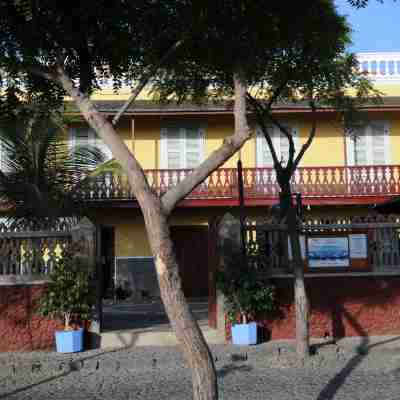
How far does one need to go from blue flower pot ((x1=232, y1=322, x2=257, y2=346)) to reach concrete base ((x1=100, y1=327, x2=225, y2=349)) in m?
0.39

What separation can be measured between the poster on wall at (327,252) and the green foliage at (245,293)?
1084 mm

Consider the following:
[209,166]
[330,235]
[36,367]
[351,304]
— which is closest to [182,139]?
[330,235]

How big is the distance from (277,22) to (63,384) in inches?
215

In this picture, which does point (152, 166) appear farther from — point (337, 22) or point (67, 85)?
point (67, 85)

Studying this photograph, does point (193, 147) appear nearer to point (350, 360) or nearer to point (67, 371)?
point (350, 360)

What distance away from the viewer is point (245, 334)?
9945 millimetres

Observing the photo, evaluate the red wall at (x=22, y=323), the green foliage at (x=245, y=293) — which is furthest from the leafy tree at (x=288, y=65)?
the red wall at (x=22, y=323)

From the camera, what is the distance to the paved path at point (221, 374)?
713cm

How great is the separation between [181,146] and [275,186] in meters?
3.39

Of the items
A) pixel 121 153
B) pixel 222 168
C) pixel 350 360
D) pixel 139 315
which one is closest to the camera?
pixel 121 153

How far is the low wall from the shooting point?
10.5 m

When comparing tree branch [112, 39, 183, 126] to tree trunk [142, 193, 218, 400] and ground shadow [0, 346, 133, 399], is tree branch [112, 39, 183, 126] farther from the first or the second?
ground shadow [0, 346, 133, 399]

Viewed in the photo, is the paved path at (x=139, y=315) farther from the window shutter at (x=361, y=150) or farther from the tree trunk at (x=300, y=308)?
the window shutter at (x=361, y=150)

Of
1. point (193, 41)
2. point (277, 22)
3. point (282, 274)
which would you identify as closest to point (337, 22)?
point (277, 22)
